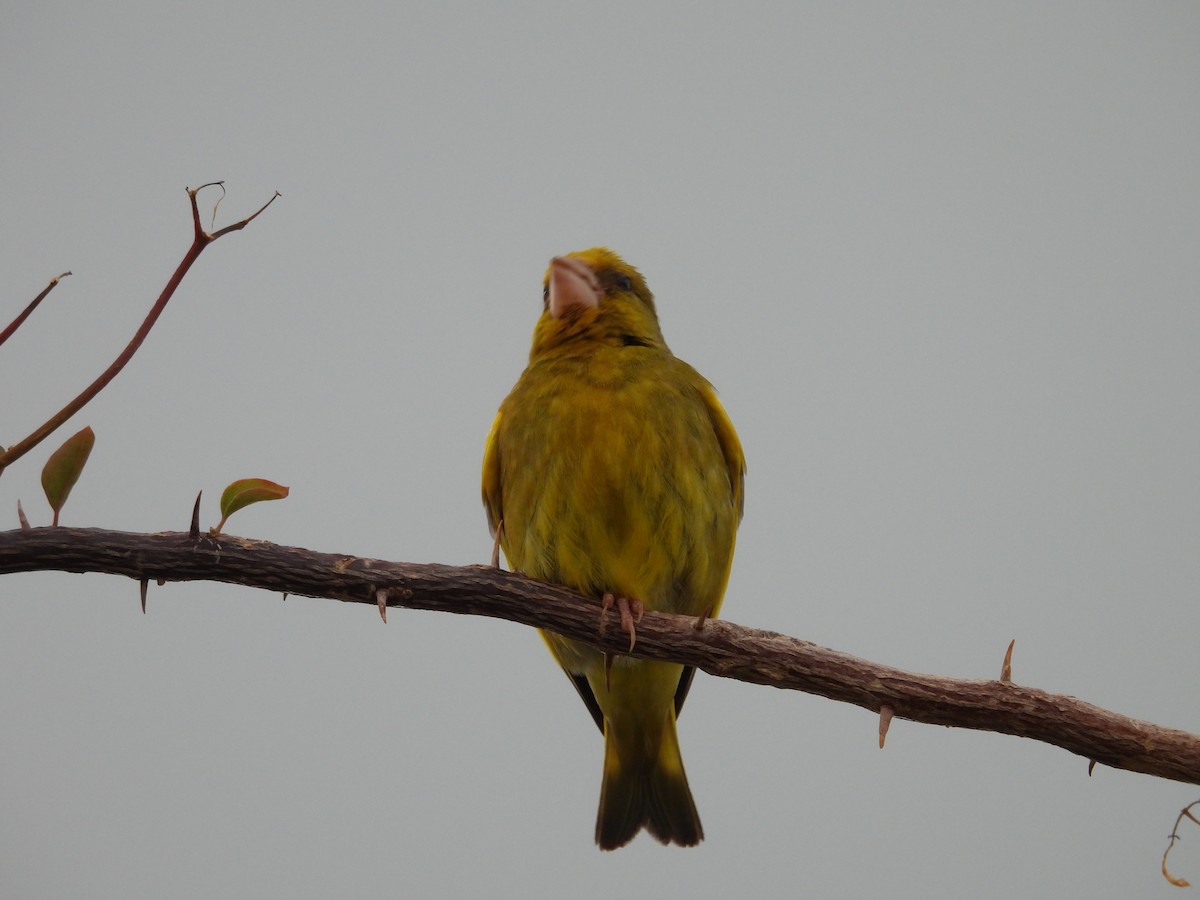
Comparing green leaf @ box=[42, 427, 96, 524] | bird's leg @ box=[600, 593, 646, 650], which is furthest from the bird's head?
green leaf @ box=[42, 427, 96, 524]

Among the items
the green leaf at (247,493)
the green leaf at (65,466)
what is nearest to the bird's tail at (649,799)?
the green leaf at (247,493)

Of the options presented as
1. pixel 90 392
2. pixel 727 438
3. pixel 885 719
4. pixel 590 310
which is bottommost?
pixel 885 719

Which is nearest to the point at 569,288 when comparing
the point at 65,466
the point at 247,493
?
the point at 247,493

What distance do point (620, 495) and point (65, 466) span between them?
160cm

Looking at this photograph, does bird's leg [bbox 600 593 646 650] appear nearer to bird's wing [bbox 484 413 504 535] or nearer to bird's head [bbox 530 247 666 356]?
bird's wing [bbox 484 413 504 535]

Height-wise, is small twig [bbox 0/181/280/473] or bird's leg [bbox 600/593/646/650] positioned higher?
small twig [bbox 0/181/280/473]

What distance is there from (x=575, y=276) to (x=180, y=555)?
1865mm

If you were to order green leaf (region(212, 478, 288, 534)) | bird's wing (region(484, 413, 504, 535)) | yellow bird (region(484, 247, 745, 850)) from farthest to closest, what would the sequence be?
bird's wing (region(484, 413, 504, 535)), yellow bird (region(484, 247, 745, 850)), green leaf (region(212, 478, 288, 534))

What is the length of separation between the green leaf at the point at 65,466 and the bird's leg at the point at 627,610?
1352 millimetres

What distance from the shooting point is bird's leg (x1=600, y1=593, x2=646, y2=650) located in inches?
110

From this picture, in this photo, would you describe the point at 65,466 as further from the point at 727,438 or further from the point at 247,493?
the point at 727,438

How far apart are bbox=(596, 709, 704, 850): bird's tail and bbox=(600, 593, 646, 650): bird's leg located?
835 mm

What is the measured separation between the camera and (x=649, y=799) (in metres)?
3.71

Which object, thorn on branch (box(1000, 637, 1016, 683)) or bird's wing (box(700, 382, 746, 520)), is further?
bird's wing (box(700, 382, 746, 520))
